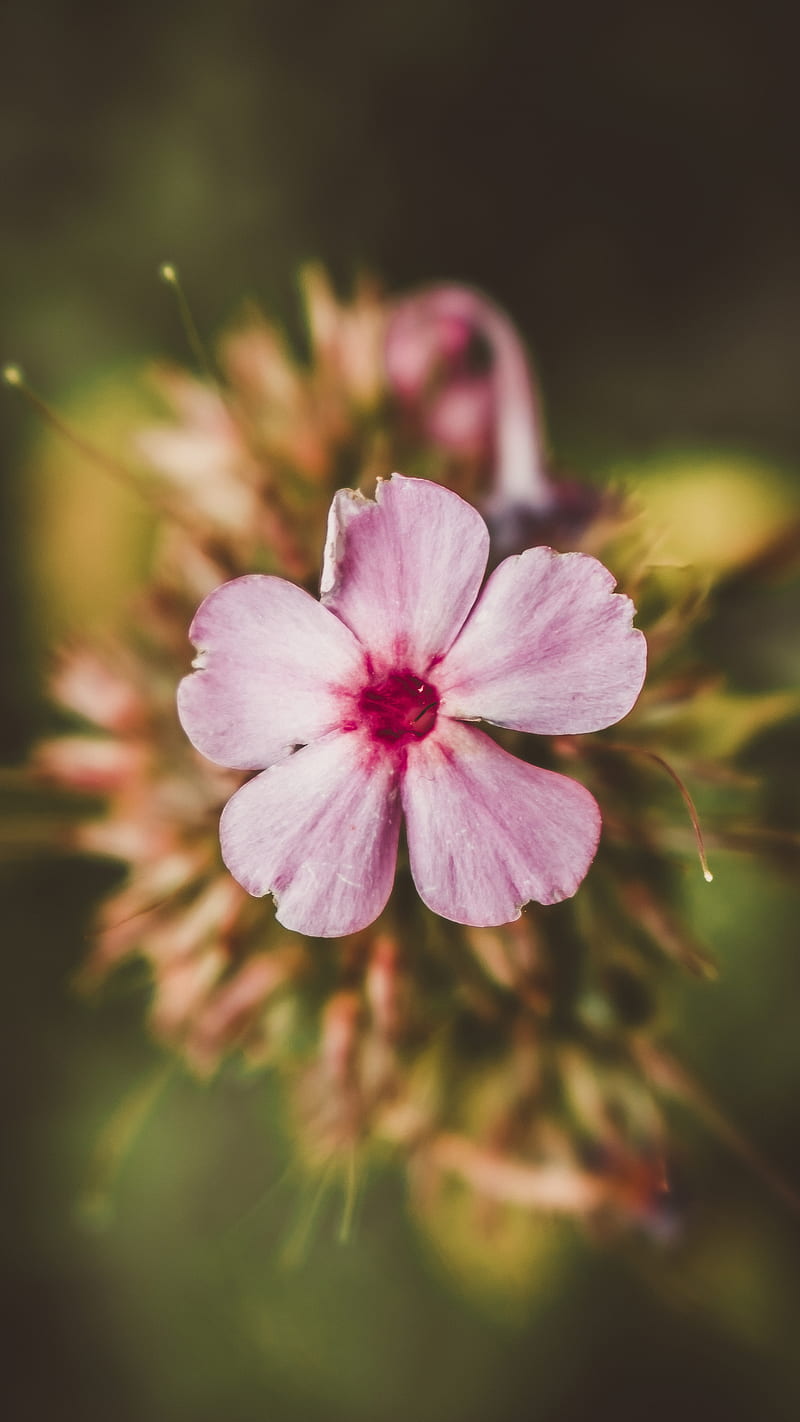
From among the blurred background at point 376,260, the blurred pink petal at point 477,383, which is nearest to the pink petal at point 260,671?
the blurred pink petal at point 477,383

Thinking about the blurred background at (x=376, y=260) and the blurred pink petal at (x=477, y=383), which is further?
the blurred background at (x=376, y=260)

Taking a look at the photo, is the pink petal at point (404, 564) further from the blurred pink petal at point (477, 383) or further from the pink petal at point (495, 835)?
the blurred pink petal at point (477, 383)

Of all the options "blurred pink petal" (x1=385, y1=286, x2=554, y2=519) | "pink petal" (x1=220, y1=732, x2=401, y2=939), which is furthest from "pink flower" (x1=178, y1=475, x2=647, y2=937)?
"blurred pink petal" (x1=385, y1=286, x2=554, y2=519)

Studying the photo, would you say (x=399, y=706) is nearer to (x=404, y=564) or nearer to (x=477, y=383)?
(x=404, y=564)

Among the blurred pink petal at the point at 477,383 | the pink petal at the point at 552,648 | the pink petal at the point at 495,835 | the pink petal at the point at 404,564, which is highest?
the blurred pink petal at the point at 477,383

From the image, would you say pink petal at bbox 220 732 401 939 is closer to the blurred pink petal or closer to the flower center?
the flower center

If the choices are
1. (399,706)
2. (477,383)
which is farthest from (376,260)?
(399,706)
